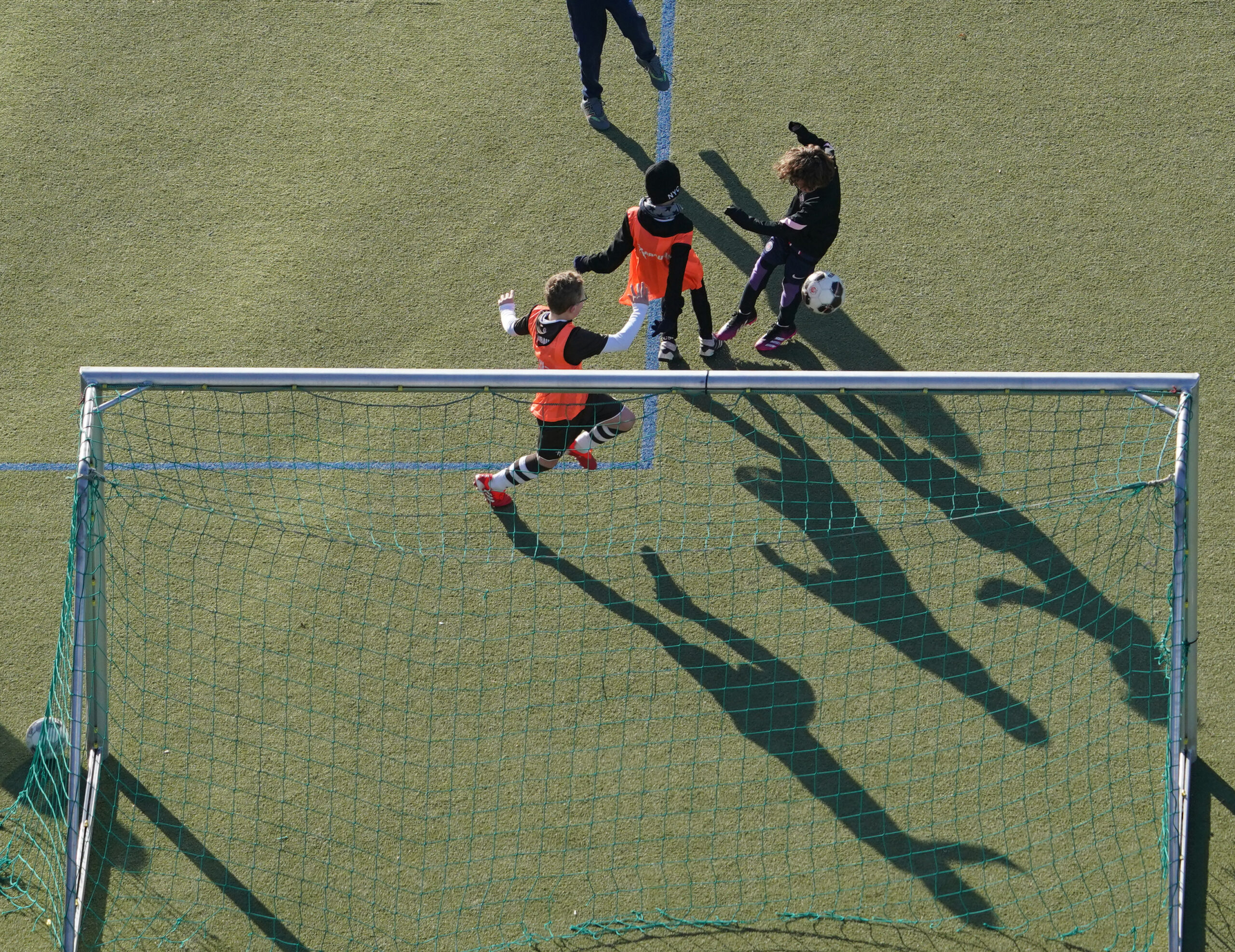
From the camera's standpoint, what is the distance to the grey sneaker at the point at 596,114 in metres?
8.94

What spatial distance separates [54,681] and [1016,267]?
6202 millimetres

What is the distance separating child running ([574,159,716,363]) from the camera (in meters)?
6.95

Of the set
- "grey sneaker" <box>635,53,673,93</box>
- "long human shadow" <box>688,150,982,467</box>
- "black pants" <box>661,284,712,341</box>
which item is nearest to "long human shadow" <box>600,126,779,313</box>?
"long human shadow" <box>688,150,982,467</box>

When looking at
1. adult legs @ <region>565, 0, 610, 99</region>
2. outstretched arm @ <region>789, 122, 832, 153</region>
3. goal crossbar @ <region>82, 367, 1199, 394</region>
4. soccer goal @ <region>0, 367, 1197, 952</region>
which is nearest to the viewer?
goal crossbar @ <region>82, 367, 1199, 394</region>

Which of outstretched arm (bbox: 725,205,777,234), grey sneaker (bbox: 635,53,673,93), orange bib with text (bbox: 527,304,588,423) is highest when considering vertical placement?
grey sneaker (bbox: 635,53,673,93)

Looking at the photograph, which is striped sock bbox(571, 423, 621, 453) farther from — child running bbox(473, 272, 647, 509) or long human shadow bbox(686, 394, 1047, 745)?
long human shadow bbox(686, 394, 1047, 745)

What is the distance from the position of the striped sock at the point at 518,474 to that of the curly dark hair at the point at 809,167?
6.97 ft

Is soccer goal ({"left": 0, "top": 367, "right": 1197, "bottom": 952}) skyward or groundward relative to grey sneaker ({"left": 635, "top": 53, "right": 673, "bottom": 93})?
groundward

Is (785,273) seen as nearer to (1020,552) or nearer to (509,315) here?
(509,315)

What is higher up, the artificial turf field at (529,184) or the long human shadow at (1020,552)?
the artificial turf field at (529,184)

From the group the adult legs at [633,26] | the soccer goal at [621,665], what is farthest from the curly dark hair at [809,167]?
the adult legs at [633,26]

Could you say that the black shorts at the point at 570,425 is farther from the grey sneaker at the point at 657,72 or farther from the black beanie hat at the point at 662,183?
the grey sneaker at the point at 657,72

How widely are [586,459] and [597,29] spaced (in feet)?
10.8

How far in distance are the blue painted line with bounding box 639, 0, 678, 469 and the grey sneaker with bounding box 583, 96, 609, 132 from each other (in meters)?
0.38
